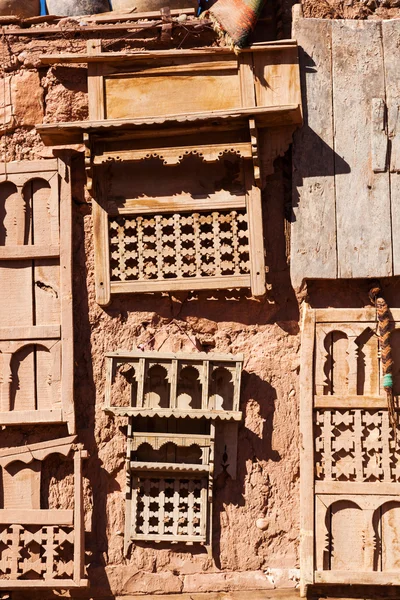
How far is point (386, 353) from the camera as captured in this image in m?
4.99

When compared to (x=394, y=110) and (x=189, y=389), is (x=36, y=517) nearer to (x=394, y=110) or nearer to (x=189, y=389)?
(x=189, y=389)

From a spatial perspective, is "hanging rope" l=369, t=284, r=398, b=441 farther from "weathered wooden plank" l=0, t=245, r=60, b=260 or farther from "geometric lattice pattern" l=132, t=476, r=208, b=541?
"weathered wooden plank" l=0, t=245, r=60, b=260

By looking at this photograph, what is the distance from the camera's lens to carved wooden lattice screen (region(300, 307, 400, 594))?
4945 mm

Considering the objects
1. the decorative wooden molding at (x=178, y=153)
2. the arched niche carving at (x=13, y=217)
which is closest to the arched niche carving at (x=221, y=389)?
the decorative wooden molding at (x=178, y=153)

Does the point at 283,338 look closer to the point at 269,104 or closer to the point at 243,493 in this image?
the point at 243,493

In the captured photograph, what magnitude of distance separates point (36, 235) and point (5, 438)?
3.82ft

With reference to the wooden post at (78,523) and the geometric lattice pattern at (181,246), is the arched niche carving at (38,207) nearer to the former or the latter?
the geometric lattice pattern at (181,246)

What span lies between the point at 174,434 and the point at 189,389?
0.28 m

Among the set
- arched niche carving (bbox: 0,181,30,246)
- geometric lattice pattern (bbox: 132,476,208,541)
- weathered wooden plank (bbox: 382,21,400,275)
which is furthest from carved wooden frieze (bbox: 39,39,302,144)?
geometric lattice pattern (bbox: 132,476,208,541)

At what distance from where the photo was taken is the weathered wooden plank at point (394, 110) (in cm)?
512

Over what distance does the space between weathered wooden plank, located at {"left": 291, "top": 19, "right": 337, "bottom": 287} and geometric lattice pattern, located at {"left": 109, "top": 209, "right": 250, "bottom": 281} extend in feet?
1.03

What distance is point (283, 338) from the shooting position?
5.21 m

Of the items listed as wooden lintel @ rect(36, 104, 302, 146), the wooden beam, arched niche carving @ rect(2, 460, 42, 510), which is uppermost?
wooden lintel @ rect(36, 104, 302, 146)

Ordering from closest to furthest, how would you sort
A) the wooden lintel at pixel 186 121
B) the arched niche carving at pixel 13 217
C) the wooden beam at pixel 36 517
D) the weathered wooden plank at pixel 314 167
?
1. the wooden lintel at pixel 186 121
2. the wooden beam at pixel 36 517
3. the weathered wooden plank at pixel 314 167
4. the arched niche carving at pixel 13 217
